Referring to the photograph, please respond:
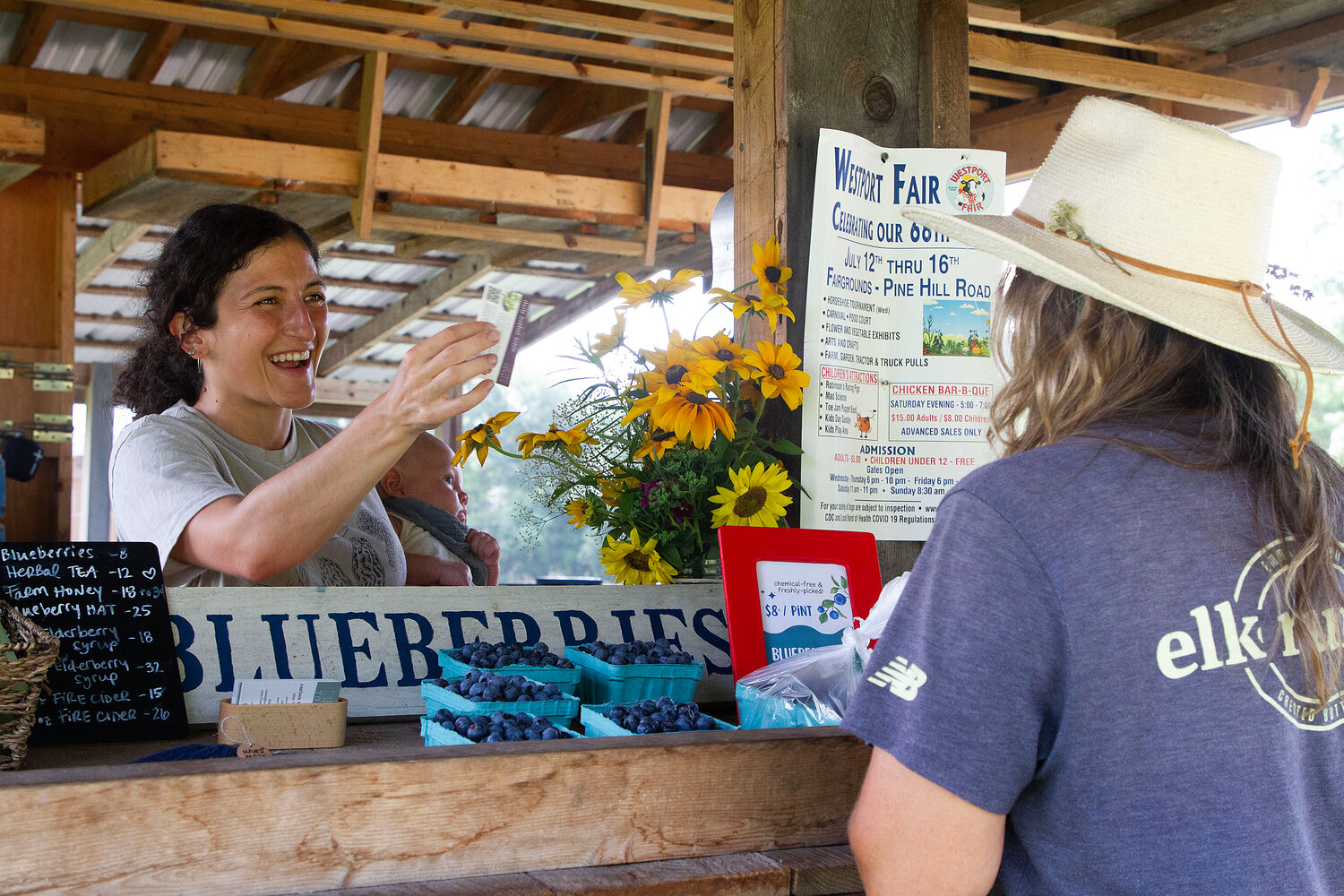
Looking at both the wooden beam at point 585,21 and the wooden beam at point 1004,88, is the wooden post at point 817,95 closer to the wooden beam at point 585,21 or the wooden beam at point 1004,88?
the wooden beam at point 585,21

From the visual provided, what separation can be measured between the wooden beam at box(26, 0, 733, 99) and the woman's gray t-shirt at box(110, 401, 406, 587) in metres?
2.20

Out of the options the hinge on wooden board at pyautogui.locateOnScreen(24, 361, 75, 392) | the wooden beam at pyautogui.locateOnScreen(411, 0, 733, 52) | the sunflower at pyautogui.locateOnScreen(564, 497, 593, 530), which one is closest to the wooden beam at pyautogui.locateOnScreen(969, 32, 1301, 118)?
the wooden beam at pyautogui.locateOnScreen(411, 0, 733, 52)

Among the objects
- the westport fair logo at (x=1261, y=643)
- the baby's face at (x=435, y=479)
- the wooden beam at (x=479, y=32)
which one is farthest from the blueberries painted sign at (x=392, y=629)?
the wooden beam at (x=479, y=32)

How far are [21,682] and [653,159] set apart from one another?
13.4 feet

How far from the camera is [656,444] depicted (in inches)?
78.7

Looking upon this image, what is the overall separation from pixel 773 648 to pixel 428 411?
2.02 ft

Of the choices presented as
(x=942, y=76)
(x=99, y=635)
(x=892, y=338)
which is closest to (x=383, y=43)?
(x=942, y=76)

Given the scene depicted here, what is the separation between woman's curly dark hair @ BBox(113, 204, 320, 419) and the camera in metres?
2.14

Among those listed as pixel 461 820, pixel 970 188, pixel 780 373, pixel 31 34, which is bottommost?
pixel 461 820

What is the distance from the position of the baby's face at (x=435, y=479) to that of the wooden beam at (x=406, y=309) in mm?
3764

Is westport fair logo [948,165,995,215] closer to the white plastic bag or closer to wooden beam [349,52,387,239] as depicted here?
the white plastic bag

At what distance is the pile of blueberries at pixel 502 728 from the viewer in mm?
1299

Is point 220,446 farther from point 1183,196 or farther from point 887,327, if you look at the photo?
point 1183,196

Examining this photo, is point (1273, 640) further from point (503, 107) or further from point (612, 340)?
point (503, 107)
